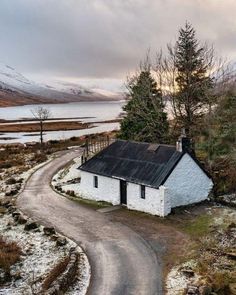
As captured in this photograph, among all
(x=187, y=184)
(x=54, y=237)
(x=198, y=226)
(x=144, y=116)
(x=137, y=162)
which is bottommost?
(x=54, y=237)

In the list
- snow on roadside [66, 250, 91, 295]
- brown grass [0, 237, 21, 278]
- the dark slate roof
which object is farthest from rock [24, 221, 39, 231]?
the dark slate roof

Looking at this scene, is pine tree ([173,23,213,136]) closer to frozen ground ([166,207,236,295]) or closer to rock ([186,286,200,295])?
frozen ground ([166,207,236,295])

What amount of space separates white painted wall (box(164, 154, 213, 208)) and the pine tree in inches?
418

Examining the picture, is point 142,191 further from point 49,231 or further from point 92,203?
point 49,231

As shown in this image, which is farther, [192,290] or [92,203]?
[92,203]

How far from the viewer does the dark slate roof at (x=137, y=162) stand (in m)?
30.4

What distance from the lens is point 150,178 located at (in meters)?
30.3

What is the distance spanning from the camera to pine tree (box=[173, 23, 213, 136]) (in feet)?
139

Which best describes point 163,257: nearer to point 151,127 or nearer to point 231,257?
point 231,257

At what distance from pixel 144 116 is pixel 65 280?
28.2 metres

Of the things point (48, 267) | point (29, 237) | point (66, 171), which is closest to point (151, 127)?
point (66, 171)

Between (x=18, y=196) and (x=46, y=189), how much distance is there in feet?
9.62

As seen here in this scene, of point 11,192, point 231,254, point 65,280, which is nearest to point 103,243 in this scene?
point 65,280

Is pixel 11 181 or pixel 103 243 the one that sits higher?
pixel 11 181
